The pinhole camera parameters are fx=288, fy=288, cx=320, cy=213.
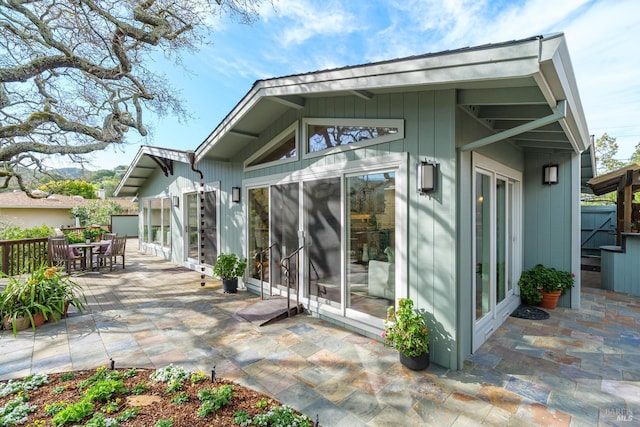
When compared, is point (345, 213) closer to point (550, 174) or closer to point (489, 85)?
point (489, 85)

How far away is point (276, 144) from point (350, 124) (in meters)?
1.77

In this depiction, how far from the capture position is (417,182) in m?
3.09

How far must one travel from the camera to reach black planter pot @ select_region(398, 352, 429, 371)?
112 inches

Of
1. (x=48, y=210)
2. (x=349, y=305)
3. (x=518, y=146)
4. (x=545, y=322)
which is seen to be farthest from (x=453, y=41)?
(x=48, y=210)

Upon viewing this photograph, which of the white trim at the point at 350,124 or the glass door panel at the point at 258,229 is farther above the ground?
the white trim at the point at 350,124

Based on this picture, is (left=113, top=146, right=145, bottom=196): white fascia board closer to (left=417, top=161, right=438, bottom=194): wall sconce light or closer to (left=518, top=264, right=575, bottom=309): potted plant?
(left=417, top=161, right=438, bottom=194): wall sconce light

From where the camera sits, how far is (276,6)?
22.7ft

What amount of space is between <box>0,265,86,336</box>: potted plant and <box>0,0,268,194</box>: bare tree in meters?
4.35

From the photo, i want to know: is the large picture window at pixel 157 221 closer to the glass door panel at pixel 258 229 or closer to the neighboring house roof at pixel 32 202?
the glass door panel at pixel 258 229

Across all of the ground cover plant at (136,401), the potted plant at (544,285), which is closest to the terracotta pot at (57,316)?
the ground cover plant at (136,401)

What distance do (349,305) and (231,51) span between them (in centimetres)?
845

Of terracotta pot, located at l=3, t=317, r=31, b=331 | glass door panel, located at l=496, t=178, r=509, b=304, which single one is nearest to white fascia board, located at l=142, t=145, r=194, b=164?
terracotta pot, located at l=3, t=317, r=31, b=331

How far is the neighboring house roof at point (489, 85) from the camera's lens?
211 cm

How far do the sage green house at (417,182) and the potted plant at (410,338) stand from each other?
22 cm
